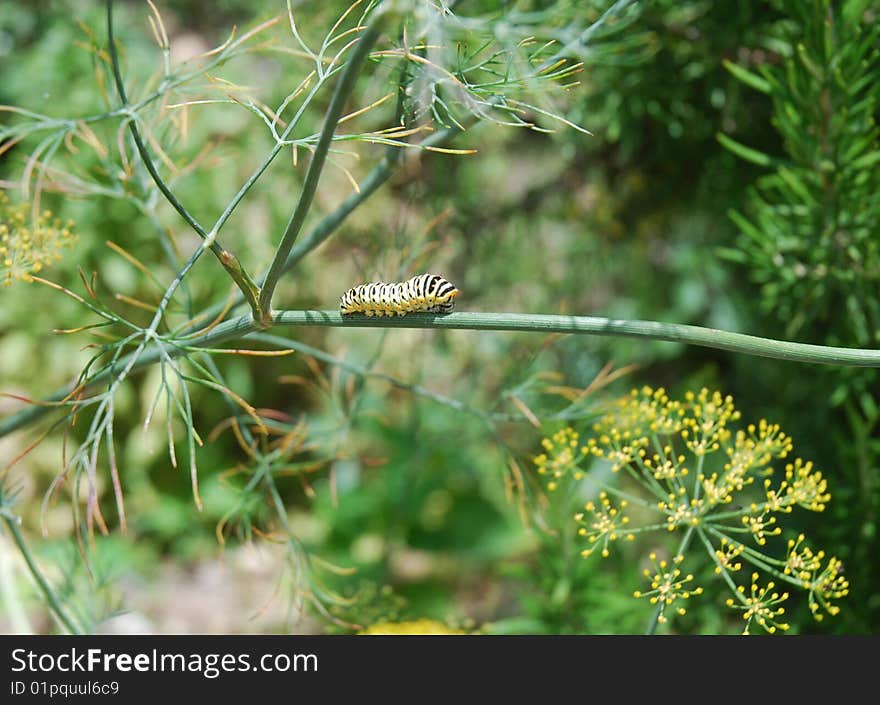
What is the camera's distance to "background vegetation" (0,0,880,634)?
1.05m

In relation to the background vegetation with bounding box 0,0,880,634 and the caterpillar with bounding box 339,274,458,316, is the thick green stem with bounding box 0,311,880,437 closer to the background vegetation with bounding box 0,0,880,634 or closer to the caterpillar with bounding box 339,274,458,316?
the caterpillar with bounding box 339,274,458,316

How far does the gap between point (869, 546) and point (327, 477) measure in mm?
1460

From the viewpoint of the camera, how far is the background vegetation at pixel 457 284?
1050 mm

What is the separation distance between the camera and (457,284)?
176 cm

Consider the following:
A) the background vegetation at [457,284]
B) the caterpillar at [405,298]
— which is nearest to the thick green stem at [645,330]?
the caterpillar at [405,298]

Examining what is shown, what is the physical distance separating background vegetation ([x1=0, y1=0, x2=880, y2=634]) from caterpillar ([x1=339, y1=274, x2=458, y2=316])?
0.40 feet

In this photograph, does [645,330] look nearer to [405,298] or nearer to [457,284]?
[405,298]

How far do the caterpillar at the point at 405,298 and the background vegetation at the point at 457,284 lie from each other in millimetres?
122

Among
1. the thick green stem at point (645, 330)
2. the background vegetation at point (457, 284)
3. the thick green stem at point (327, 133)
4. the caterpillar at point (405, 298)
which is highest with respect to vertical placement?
the background vegetation at point (457, 284)

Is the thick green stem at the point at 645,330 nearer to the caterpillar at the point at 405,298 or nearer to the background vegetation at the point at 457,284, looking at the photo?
the caterpillar at the point at 405,298
